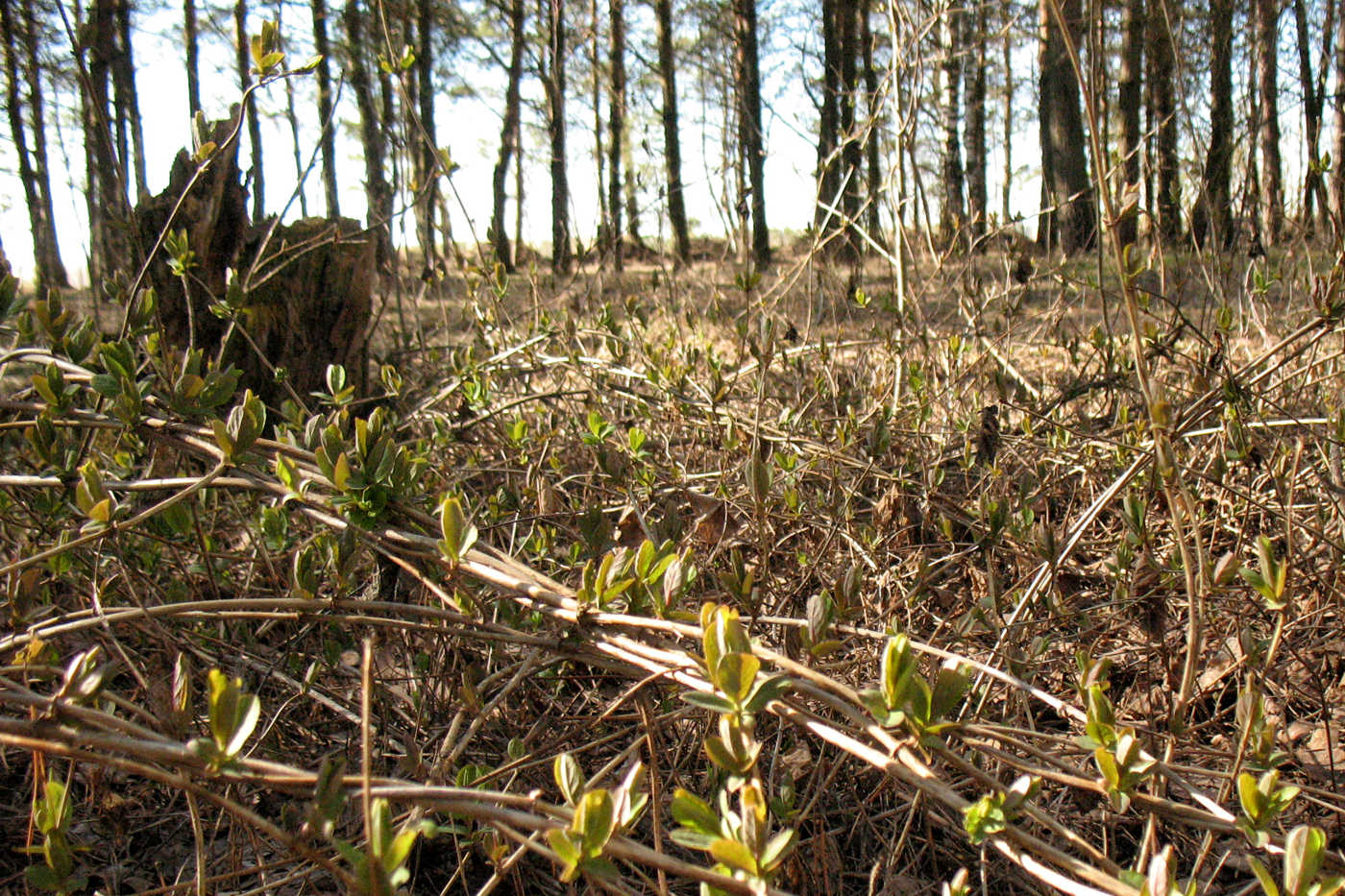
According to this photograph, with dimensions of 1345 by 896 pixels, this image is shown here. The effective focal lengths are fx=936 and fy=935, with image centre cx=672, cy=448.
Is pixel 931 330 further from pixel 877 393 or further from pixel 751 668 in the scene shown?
pixel 751 668

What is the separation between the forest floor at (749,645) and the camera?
1.09 metres

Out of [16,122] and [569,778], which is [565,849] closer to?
[569,778]

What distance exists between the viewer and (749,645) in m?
0.94

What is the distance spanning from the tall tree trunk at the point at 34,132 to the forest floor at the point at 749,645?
3.31 m

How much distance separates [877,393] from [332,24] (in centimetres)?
1255

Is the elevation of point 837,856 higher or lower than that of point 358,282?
lower

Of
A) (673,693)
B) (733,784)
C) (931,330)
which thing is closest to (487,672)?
(673,693)

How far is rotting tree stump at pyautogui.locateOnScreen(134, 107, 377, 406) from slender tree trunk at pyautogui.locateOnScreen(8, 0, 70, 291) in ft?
3.46

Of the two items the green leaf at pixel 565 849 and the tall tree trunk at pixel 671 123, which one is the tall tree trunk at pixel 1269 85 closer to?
the green leaf at pixel 565 849

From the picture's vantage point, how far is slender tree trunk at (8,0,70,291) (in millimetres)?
7051

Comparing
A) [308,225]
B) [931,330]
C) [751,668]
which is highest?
[308,225]

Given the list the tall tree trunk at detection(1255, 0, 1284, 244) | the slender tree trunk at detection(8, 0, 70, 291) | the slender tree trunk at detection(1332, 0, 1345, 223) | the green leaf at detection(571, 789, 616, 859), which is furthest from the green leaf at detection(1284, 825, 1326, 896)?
the slender tree trunk at detection(8, 0, 70, 291)

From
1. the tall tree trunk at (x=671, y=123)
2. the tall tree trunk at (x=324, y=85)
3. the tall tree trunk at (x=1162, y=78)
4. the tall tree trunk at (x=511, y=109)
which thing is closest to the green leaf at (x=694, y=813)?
the tall tree trunk at (x=1162, y=78)

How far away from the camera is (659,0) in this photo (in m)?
11.8
